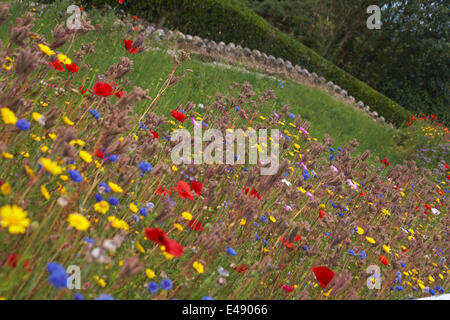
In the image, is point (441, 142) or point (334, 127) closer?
point (334, 127)

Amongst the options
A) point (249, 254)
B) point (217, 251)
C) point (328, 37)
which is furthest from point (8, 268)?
point (328, 37)

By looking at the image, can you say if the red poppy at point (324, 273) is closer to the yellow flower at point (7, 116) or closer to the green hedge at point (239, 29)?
the yellow flower at point (7, 116)

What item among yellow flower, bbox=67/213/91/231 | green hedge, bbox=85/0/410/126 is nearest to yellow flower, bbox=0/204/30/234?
yellow flower, bbox=67/213/91/231

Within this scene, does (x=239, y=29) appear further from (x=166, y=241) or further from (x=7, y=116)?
(x=166, y=241)

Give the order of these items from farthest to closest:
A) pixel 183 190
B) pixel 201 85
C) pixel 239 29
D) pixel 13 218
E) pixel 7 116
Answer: pixel 239 29, pixel 201 85, pixel 183 190, pixel 7 116, pixel 13 218

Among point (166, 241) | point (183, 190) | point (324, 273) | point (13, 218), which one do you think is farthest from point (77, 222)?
point (324, 273)

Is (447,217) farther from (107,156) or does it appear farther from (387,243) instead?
(107,156)
